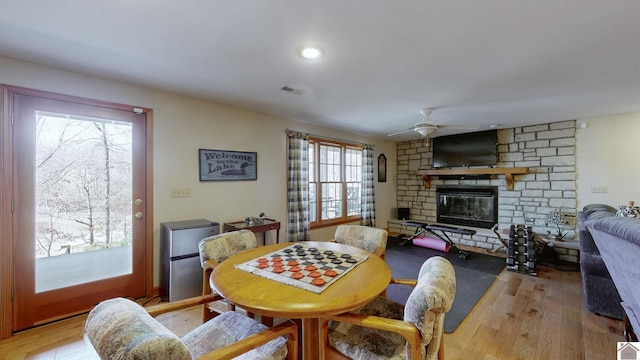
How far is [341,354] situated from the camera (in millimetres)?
1327

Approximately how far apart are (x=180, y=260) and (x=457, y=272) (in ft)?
11.6

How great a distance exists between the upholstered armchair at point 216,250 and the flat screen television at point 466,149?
4.58 m

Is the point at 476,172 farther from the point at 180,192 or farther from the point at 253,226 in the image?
the point at 180,192

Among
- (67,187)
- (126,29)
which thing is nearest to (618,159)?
(126,29)

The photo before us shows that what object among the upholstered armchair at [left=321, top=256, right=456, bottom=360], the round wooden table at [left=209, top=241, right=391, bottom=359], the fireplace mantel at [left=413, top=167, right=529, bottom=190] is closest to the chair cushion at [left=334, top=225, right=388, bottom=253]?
the round wooden table at [left=209, top=241, right=391, bottom=359]

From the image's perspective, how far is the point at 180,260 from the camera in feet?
8.64

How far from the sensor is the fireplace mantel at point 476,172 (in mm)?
4531

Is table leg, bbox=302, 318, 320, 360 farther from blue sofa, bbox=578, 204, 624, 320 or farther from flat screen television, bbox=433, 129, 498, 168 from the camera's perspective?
flat screen television, bbox=433, 129, 498, 168

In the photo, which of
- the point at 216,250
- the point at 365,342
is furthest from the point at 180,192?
the point at 365,342

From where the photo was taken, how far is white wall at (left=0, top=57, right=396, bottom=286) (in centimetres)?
236

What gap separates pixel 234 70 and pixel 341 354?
2.31 meters

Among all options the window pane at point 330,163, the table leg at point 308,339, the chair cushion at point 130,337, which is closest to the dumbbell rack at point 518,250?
the window pane at point 330,163

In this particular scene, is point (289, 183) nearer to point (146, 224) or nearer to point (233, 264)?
point (146, 224)

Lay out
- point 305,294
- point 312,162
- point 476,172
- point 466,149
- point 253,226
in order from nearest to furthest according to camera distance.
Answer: point 305,294 → point 253,226 → point 312,162 → point 476,172 → point 466,149
